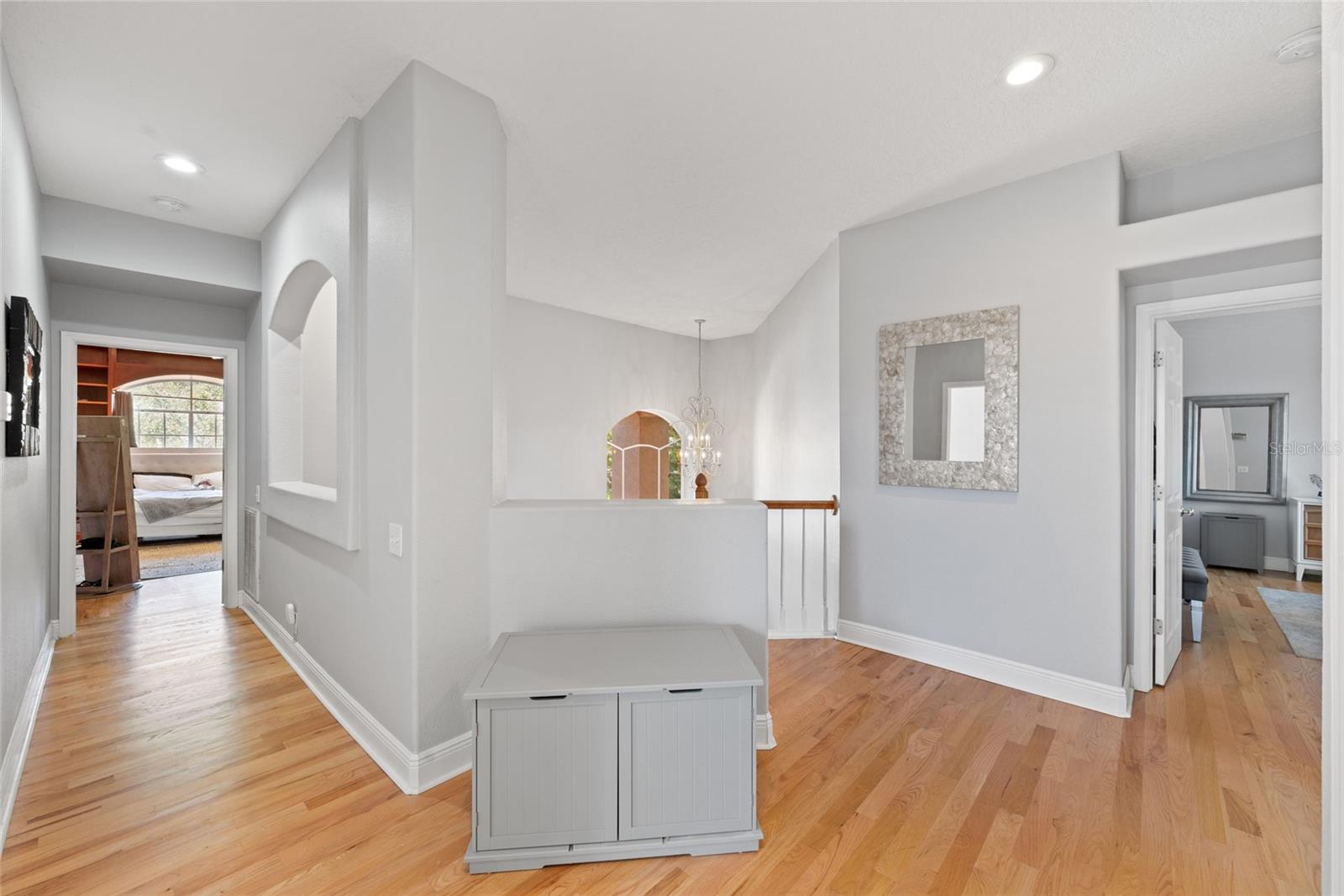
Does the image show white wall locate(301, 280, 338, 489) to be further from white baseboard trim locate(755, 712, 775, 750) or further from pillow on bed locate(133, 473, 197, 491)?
pillow on bed locate(133, 473, 197, 491)

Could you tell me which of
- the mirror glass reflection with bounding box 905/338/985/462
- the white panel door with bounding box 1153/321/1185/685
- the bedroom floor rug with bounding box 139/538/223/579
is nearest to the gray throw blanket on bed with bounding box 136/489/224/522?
the bedroom floor rug with bounding box 139/538/223/579

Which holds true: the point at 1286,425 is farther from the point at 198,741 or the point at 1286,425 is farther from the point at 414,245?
the point at 198,741

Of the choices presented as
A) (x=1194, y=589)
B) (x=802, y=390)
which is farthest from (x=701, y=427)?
(x=1194, y=589)

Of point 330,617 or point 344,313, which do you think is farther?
point 330,617

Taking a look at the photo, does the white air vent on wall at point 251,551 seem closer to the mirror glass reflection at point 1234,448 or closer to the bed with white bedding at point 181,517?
the bed with white bedding at point 181,517

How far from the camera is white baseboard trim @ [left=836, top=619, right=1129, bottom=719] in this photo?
2.71 m

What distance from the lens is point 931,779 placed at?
86.0 inches

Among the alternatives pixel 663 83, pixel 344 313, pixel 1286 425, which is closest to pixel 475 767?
pixel 344 313

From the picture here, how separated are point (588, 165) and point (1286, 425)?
668 cm

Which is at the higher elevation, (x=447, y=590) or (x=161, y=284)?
(x=161, y=284)

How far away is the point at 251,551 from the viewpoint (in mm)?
4109

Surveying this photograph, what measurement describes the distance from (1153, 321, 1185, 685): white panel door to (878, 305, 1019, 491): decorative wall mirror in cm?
74

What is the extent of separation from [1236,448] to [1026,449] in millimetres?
4589

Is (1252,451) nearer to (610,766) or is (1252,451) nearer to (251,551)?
(610,766)
